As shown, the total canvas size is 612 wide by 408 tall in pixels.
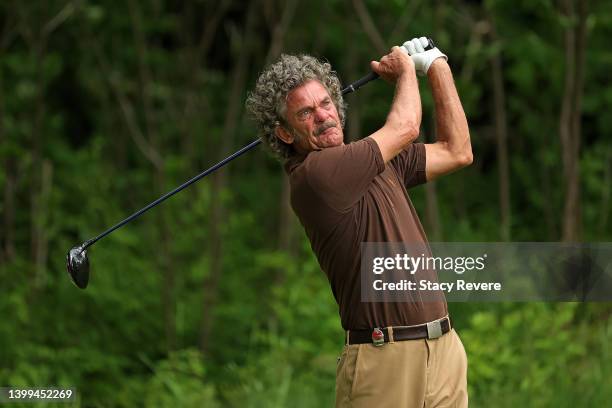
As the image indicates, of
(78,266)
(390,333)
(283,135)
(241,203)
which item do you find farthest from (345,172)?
(241,203)

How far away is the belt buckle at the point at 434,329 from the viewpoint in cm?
363

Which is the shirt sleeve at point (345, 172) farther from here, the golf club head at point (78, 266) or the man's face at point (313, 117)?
the golf club head at point (78, 266)

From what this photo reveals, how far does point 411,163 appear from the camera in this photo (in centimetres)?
395

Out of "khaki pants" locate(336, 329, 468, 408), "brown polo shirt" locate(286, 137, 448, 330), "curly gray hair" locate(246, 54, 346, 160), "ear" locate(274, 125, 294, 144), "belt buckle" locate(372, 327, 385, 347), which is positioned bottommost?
"khaki pants" locate(336, 329, 468, 408)

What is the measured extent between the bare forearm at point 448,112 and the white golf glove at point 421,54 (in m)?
0.02

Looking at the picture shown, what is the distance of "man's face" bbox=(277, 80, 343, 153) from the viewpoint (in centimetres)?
375

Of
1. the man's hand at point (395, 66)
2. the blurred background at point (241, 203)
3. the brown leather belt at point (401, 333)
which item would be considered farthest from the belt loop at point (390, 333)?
the blurred background at point (241, 203)

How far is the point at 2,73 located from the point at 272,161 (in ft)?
9.20

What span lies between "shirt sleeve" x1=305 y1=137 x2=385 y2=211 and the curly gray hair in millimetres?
331

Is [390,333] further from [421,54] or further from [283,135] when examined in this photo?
[421,54]

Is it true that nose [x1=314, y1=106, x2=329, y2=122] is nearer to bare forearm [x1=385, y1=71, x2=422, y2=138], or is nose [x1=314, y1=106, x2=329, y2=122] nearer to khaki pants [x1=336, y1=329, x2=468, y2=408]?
bare forearm [x1=385, y1=71, x2=422, y2=138]

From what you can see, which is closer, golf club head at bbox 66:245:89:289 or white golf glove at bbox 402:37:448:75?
white golf glove at bbox 402:37:448:75

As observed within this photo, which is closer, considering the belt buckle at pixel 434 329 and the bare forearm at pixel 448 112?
the belt buckle at pixel 434 329

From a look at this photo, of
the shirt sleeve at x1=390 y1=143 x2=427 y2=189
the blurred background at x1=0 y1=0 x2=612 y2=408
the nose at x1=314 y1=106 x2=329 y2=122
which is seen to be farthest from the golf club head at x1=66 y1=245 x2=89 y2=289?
the blurred background at x1=0 y1=0 x2=612 y2=408
